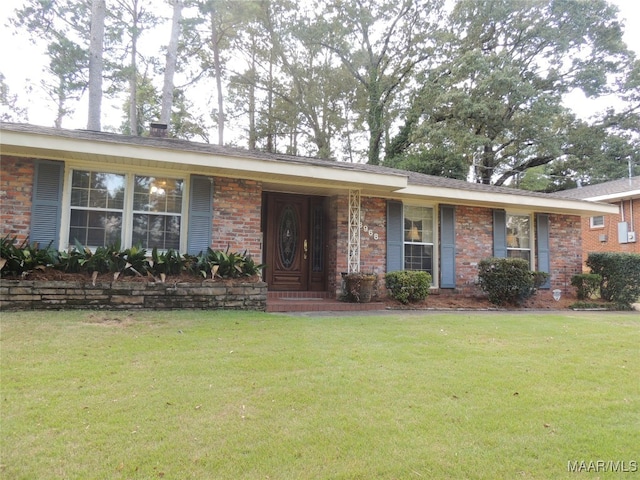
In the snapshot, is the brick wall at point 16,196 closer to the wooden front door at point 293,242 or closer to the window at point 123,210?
the window at point 123,210

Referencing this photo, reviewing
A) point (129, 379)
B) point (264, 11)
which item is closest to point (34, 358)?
point (129, 379)

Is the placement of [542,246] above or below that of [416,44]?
below

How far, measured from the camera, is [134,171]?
6.96m

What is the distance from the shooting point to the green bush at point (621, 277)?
8.98m

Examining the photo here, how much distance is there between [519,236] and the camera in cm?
1026

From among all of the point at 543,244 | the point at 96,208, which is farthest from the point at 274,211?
the point at 543,244

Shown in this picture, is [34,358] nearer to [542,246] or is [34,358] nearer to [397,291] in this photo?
[397,291]

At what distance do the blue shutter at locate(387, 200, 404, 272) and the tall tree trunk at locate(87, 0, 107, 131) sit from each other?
10492mm

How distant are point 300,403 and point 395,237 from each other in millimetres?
6511

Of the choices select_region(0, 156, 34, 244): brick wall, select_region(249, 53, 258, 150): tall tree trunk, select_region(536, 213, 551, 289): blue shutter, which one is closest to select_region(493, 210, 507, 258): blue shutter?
select_region(536, 213, 551, 289): blue shutter

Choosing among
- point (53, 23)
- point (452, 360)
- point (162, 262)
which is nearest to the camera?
point (452, 360)

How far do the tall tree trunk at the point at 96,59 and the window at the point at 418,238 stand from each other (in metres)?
10.8

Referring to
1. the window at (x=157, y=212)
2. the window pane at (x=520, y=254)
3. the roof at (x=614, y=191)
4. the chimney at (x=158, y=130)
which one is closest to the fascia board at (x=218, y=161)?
the window at (x=157, y=212)

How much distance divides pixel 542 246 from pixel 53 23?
60.4 feet
